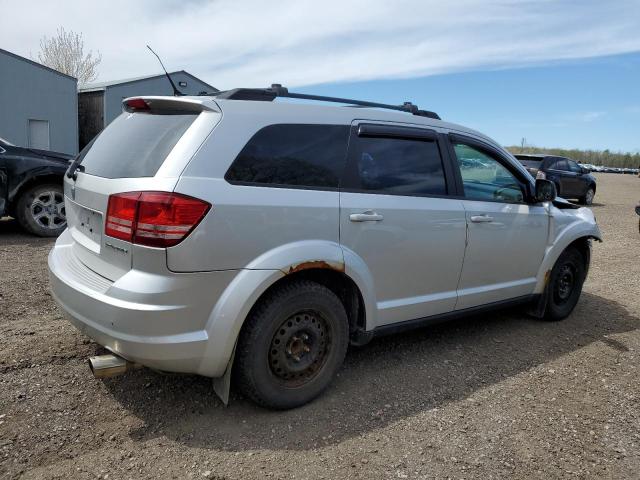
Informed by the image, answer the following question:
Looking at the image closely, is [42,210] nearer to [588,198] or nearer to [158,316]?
[158,316]

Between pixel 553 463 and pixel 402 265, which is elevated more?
pixel 402 265

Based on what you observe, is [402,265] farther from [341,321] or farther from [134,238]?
[134,238]

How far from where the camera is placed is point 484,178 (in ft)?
14.0

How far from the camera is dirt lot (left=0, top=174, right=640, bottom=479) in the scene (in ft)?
8.81

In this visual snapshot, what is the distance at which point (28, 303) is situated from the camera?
464cm

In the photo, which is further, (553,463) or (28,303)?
(28,303)

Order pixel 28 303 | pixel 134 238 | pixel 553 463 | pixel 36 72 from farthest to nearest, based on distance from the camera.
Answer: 1. pixel 36 72
2. pixel 28 303
3. pixel 553 463
4. pixel 134 238

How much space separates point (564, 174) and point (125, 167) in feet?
56.4

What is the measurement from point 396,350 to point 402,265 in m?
0.93

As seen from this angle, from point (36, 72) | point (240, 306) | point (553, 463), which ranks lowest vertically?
point (553, 463)

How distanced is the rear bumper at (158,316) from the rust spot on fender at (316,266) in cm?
37

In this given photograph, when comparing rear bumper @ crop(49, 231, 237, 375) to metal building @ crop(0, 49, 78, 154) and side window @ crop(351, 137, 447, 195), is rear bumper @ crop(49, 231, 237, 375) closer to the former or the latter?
side window @ crop(351, 137, 447, 195)

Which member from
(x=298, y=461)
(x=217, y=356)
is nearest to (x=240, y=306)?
(x=217, y=356)

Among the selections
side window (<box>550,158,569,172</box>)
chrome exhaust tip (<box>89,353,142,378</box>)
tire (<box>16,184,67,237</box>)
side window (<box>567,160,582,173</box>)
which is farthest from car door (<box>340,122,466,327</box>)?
side window (<box>567,160,582,173</box>)
